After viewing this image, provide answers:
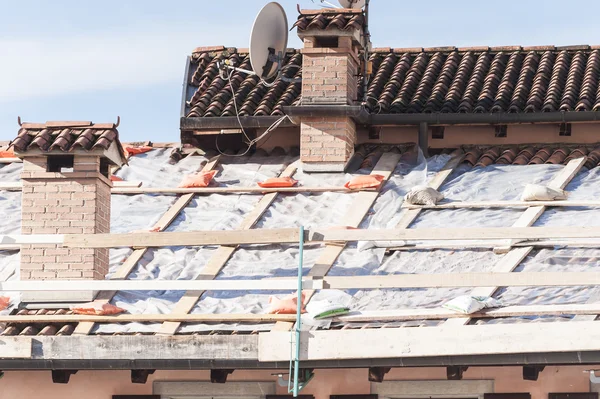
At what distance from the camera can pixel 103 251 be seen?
16.0 m

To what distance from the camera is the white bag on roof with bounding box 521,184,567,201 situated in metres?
16.4

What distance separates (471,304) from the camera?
13727 mm

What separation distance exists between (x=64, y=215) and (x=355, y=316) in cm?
394

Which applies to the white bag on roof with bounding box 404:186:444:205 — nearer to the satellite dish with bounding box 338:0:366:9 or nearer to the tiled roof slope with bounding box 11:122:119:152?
the tiled roof slope with bounding box 11:122:119:152

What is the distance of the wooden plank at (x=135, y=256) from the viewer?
14.7m

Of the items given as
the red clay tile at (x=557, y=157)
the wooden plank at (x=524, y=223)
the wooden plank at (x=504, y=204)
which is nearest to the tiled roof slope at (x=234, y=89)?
the wooden plank at (x=504, y=204)

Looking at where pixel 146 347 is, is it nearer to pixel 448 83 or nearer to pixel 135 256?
pixel 135 256

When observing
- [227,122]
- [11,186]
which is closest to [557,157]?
[227,122]

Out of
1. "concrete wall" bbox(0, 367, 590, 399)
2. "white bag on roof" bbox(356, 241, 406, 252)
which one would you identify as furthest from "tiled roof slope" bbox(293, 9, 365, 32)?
"concrete wall" bbox(0, 367, 590, 399)

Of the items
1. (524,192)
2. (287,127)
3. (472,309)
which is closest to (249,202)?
(287,127)

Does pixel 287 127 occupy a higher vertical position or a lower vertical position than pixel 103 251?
higher

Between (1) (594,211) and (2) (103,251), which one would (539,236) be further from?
(2) (103,251)

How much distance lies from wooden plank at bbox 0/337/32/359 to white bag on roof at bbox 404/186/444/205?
16.8ft

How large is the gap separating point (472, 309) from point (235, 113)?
679cm
